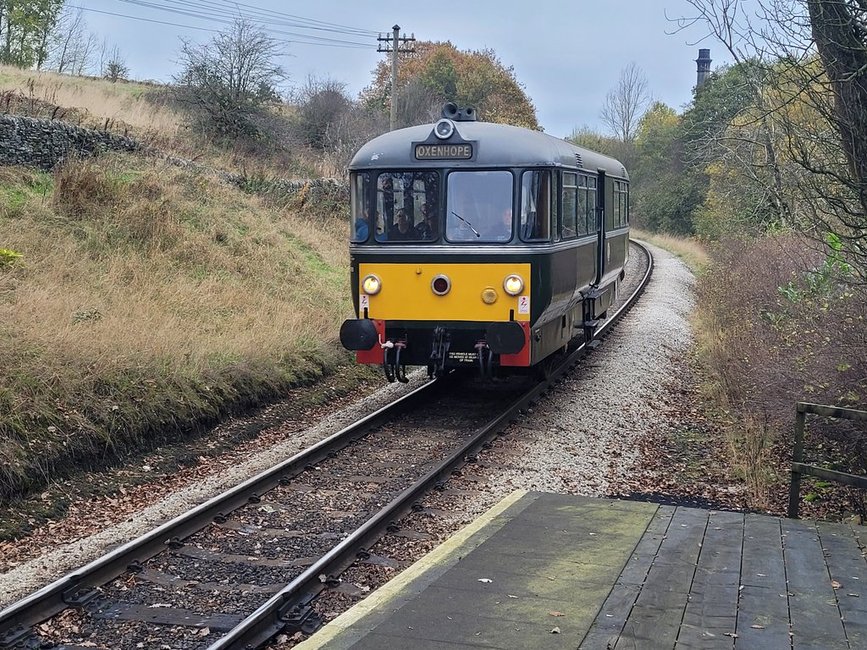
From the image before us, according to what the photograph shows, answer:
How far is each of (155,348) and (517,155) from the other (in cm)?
447

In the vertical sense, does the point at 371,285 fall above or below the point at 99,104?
below

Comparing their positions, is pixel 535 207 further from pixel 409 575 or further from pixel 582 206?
pixel 409 575

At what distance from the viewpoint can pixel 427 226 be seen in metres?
10.7

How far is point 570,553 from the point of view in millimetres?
5770

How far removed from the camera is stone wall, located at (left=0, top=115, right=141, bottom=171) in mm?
16641

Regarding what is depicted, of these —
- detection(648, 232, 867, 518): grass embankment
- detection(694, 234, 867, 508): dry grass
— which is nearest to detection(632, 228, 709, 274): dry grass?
detection(694, 234, 867, 508): dry grass

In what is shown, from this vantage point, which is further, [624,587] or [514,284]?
[514,284]

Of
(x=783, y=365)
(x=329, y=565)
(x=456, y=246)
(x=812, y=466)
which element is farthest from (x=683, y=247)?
(x=329, y=565)

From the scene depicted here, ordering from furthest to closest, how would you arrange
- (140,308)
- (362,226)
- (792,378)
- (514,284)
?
(140,308) → (362,226) → (514,284) → (792,378)

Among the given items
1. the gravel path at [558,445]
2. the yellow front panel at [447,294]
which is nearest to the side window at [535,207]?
the yellow front panel at [447,294]

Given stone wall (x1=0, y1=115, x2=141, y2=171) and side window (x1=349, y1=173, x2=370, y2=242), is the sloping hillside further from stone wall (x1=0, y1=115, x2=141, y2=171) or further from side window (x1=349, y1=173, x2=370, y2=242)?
side window (x1=349, y1=173, x2=370, y2=242)

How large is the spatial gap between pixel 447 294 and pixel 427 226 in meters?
0.80

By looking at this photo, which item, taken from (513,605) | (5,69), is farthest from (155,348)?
(5,69)

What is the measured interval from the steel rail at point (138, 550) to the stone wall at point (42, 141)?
33.5 feet
